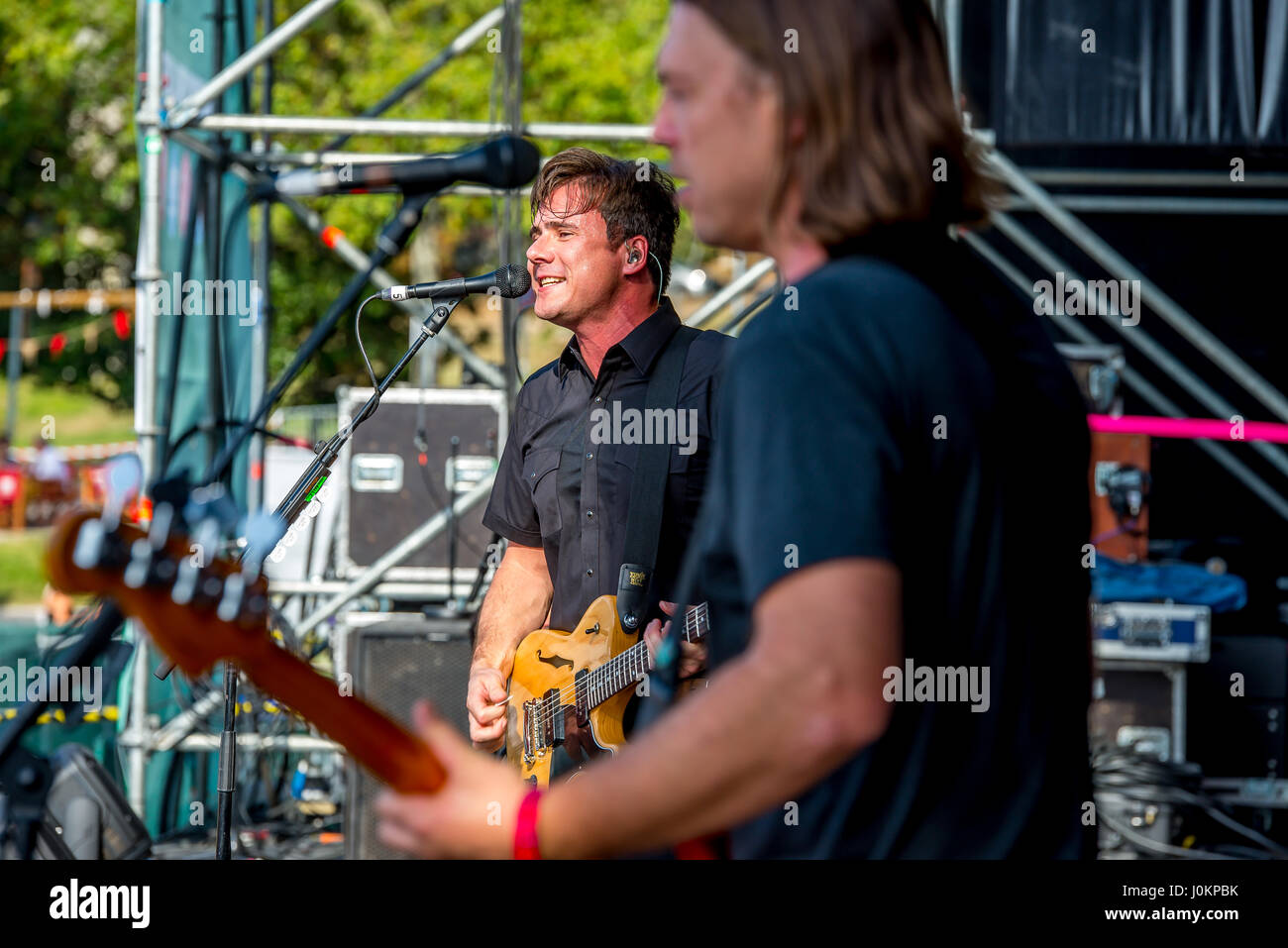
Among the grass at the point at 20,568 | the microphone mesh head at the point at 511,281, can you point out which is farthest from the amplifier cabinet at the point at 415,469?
the grass at the point at 20,568

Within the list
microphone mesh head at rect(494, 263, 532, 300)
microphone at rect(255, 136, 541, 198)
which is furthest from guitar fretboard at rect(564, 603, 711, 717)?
microphone at rect(255, 136, 541, 198)

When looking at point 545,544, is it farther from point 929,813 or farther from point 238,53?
point 238,53

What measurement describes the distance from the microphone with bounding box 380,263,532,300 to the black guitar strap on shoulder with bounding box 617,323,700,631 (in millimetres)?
495

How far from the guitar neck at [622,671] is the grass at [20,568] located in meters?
17.1

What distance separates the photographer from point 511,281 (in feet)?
11.8

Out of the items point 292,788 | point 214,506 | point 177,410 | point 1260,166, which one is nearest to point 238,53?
point 177,410

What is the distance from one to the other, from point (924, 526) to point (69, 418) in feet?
89.7

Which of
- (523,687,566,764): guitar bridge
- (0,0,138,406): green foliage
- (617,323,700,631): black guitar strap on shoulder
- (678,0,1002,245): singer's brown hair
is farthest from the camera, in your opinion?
(0,0,138,406): green foliage

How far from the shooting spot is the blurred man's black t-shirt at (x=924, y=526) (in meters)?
1.35

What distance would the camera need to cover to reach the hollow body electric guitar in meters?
3.51

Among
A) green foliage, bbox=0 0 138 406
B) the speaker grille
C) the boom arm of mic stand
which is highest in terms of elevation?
green foliage, bbox=0 0 138 406

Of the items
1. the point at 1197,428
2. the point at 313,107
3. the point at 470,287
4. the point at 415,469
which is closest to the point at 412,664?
the point at 415,469

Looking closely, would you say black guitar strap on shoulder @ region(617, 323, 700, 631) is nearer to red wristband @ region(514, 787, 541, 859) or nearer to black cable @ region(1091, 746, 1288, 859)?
red wristband @ region(514, 787, 541, 859)

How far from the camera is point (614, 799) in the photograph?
4.37 feet
